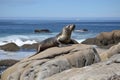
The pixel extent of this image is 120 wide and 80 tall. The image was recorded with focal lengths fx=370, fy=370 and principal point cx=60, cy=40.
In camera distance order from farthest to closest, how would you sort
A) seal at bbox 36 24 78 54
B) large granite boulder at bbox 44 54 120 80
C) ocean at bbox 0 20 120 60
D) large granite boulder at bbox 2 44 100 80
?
ocean at bbox 0 20 120 60 → seal at bbox 36 24 78 54 → large granite boulder at bbox 2 44 100 80 → large granite boulder at bbox 44 54 120 80

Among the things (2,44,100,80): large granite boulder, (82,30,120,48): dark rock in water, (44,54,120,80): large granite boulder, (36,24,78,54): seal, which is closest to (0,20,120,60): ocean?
(82,30,120,48): dark rock in water

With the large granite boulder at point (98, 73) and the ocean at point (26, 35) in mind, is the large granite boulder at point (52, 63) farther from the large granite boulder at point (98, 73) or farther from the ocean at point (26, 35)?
the ocean at point (26, 35)

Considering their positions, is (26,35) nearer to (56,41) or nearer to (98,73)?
(56,41)

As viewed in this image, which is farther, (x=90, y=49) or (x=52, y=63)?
(x=90, y=49)

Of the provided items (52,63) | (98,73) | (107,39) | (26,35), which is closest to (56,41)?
(52,63)

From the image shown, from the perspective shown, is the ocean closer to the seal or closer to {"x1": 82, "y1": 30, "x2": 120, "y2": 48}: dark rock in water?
{"x1": 82, "y1": 30, "x2": 120, "y2": 48}: dark rock in water

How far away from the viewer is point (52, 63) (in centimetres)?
→ 882

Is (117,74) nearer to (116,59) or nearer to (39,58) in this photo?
(116,59)

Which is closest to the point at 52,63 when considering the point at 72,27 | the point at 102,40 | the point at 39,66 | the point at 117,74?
the point at 39,66

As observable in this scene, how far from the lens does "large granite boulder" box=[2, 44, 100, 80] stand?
872 cm

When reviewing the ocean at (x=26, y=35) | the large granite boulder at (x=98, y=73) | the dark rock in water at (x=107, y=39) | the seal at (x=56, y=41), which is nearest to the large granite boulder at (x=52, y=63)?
the seal at (x=56, y=41)

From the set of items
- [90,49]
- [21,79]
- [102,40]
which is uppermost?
[90,49]

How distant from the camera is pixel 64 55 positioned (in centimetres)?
937

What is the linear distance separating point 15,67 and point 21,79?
76cm
